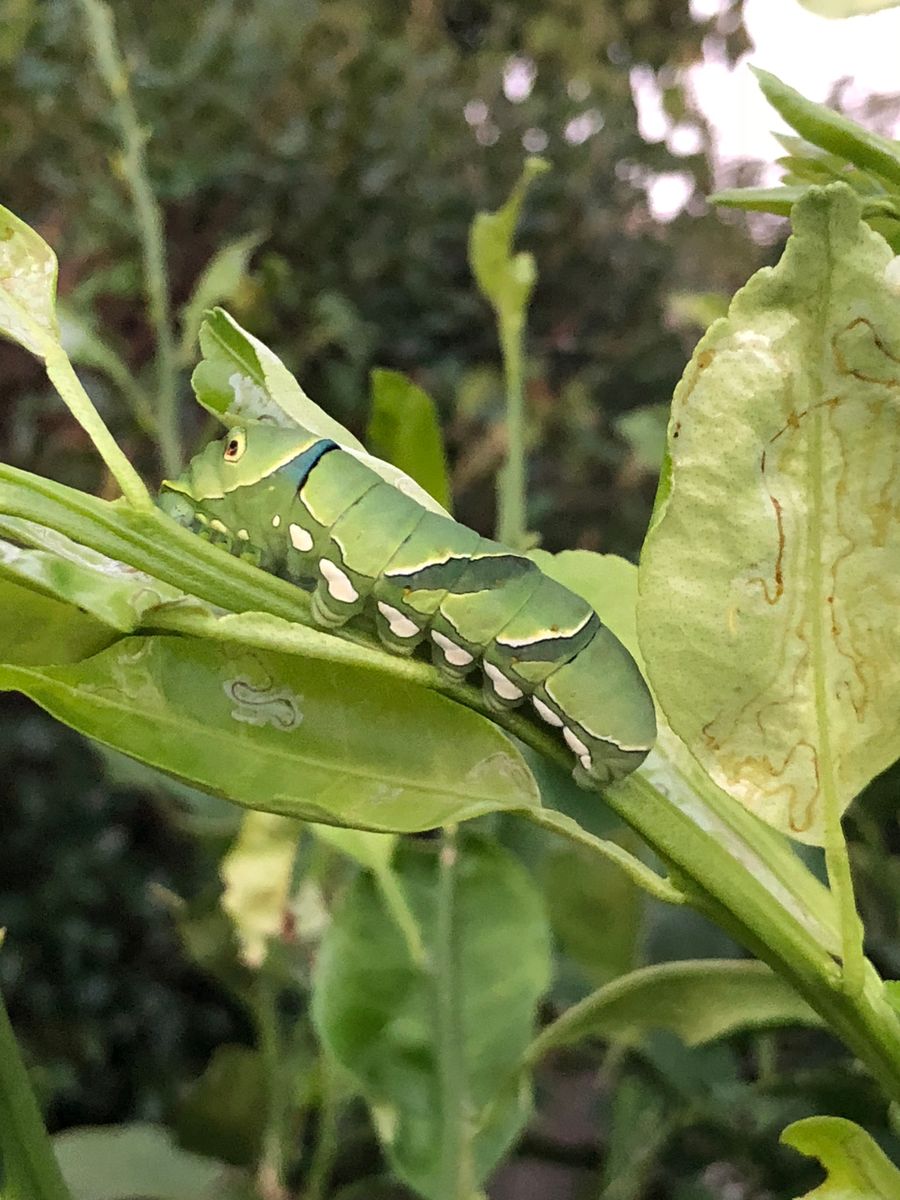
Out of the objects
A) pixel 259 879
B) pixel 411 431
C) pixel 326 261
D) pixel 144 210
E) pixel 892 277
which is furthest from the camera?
pixel 326 261

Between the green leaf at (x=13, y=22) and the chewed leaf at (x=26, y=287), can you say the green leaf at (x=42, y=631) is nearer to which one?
the chewed leaf at (x=26, y=287)

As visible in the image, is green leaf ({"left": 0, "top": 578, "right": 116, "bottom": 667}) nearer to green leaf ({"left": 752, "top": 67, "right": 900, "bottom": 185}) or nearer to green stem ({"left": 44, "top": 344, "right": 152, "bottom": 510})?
green stem ({"left": 44, "top": 344, "right": 152, "bottom": 510})

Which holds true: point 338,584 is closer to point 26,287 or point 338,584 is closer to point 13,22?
point 26,287

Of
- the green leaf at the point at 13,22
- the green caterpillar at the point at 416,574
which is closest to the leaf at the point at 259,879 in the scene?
the green caterpillar at the point at 416,574

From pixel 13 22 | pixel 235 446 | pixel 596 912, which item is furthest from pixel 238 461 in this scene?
pixel 13 22

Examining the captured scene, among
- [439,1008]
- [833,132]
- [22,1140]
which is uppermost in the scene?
[833,132]

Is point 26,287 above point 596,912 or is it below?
above
